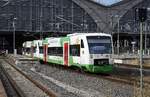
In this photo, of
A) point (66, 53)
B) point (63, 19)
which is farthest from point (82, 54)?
point (63, 19)

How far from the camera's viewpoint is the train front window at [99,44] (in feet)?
106

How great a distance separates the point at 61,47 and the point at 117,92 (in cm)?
2252

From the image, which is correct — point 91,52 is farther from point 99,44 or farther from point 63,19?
point 63,19

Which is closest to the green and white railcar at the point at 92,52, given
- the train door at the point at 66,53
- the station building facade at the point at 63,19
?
the train door at the point at 66,53

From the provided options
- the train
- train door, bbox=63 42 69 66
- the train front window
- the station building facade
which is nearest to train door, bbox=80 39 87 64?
the train

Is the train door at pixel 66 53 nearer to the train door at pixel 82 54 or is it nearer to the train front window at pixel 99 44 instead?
the train door at pixel 82 54

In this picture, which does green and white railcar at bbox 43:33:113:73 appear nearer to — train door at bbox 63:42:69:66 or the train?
the train

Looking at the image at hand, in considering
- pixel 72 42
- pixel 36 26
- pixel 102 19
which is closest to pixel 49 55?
pixel 72 42

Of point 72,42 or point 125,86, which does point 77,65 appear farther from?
point 125,86

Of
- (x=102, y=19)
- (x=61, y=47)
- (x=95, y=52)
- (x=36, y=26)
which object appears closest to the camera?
(x=95, y=52)

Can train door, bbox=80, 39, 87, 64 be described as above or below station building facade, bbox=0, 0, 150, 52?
below

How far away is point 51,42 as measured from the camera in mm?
49375

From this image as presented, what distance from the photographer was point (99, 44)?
32.7m

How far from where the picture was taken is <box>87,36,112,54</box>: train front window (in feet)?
106
